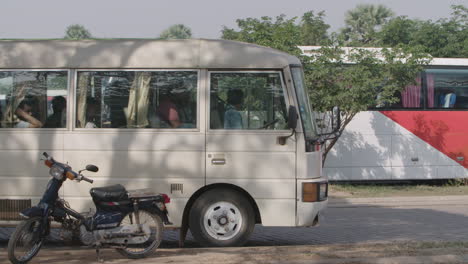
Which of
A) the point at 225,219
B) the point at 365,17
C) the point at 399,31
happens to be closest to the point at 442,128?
the point at 225,219

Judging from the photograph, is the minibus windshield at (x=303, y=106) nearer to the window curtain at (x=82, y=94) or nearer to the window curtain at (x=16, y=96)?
the window curtain at (x=82, y=94)

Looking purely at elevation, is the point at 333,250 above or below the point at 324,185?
below

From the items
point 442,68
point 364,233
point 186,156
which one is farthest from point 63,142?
point 442,68

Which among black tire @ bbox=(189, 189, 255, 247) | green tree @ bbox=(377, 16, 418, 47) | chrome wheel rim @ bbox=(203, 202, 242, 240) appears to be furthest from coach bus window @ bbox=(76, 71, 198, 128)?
green tree @ bbox=(377, 16, 418, 47)

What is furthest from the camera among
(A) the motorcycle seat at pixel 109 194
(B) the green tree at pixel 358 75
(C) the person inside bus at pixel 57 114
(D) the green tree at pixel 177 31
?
(D) the green tree at pixel 177 31

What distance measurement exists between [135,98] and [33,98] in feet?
4.77

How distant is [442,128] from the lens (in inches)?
848

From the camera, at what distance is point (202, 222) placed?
30.5ft

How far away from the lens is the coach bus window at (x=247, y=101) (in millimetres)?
9430

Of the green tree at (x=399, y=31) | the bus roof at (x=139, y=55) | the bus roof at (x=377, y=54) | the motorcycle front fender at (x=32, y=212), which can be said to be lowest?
the motorcycle front fender at (x=32, y=212)

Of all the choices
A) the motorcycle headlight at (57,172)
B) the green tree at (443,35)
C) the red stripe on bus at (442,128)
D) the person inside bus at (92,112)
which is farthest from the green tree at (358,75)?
the green tree at (443,35)

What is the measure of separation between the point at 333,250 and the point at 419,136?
13.9 metres

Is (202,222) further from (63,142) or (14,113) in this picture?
(14,113)

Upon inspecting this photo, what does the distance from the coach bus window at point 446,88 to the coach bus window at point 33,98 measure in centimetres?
1458
